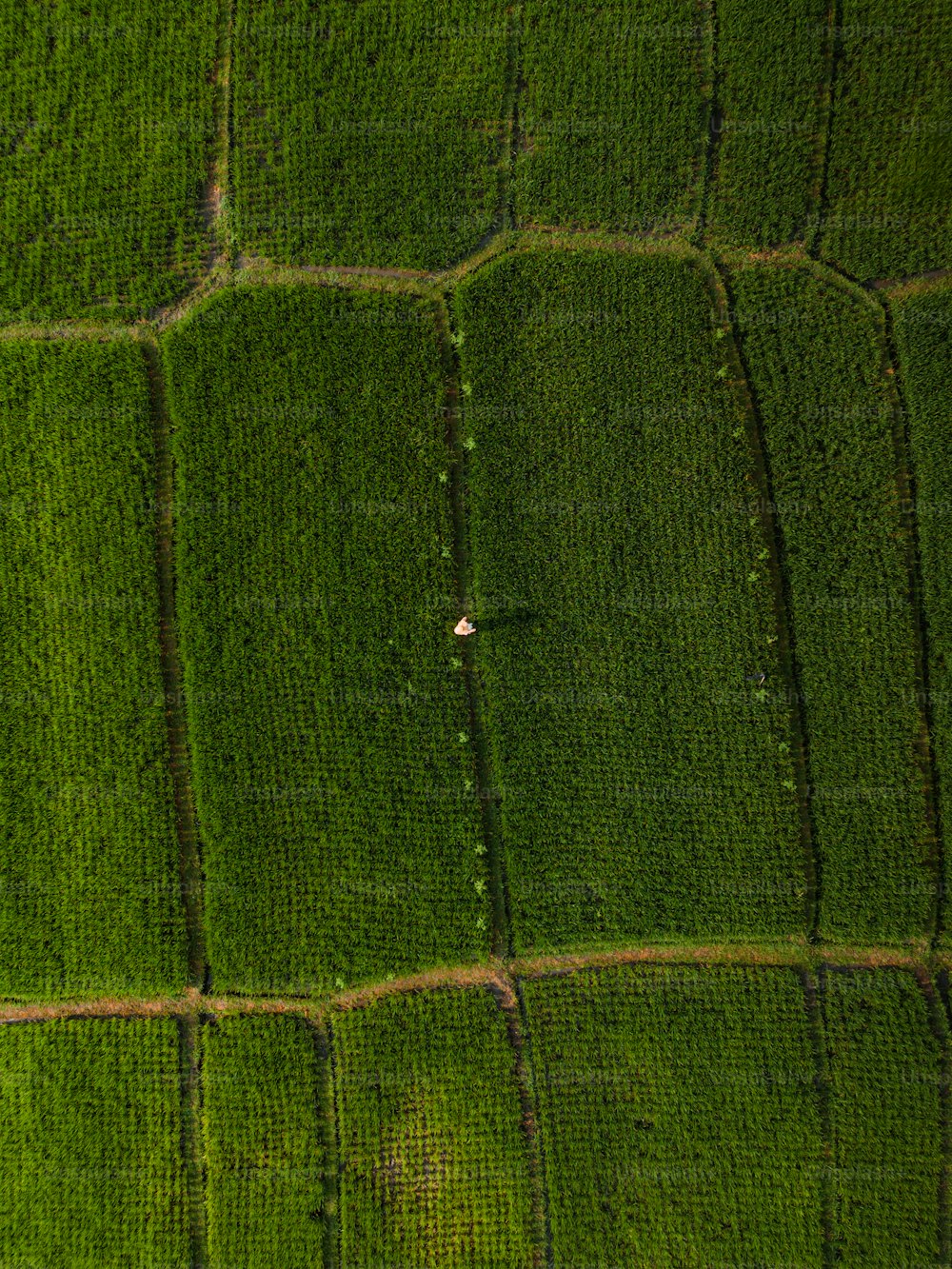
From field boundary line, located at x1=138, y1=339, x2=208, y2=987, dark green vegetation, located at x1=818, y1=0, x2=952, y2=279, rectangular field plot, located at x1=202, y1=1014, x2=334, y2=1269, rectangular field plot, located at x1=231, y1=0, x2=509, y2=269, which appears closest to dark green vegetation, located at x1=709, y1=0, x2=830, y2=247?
dark green vegetation, located at x1=818, y1=0, x2=952, y2=279

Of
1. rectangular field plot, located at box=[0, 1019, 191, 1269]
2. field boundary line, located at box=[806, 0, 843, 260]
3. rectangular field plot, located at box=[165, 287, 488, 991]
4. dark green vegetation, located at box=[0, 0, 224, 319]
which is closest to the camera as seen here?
rectangular field plot, located at box=[0, 1019, 191, 1269]

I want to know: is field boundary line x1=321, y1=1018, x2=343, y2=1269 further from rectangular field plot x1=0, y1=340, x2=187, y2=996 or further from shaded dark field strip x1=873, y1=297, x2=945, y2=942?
shaded dark field strip x1=873, y1=297, x2=945, y2=942

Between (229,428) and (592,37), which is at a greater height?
(592,37)

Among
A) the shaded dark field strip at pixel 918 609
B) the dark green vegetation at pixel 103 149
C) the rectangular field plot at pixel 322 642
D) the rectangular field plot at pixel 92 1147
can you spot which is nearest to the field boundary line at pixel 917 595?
the shaded dark field strip at pixel 918 609

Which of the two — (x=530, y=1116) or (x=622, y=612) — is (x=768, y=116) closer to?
(x=622, y=612)

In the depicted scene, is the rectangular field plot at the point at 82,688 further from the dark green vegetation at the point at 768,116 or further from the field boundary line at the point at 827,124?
the field boundary line at the point at 827,124

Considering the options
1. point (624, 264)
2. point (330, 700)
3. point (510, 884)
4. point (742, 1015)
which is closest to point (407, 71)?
point (624, 264)

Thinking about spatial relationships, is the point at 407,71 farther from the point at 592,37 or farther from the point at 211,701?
the point at 211,701
